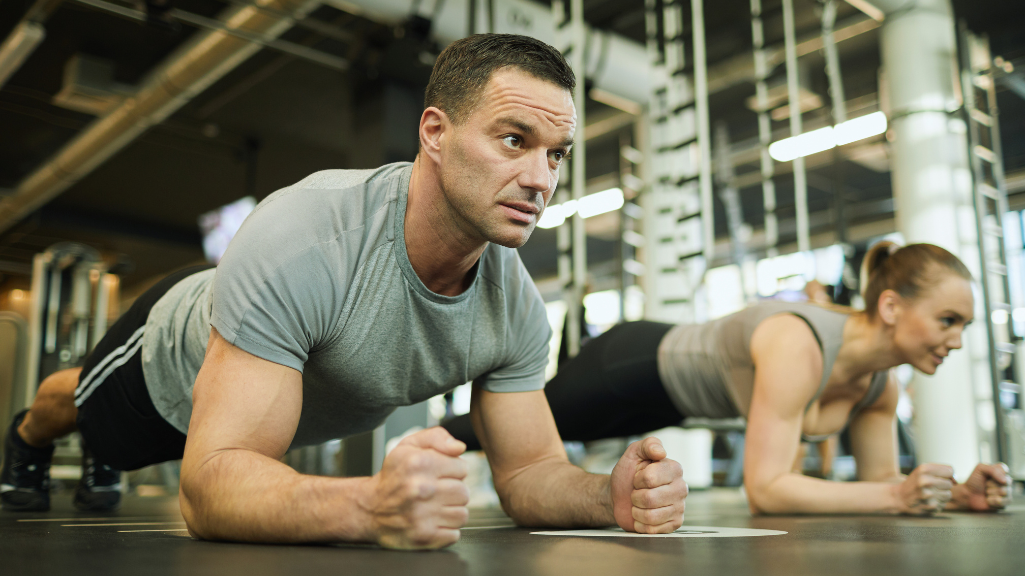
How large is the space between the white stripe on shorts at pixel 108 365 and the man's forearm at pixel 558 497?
0.82 m

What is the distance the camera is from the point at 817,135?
6742 millimetres

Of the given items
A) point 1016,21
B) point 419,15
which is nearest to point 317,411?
point 419,15

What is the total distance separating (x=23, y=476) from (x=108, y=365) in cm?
67

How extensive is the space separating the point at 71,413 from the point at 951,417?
384 cm

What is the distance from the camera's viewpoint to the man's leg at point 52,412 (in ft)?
6.04

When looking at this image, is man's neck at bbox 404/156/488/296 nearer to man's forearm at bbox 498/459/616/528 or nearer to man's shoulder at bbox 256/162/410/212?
man's shoulder at bbox 256/162/410/212

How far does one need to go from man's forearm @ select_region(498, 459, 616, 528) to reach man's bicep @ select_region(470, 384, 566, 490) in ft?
0.08

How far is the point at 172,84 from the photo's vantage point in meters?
5.55

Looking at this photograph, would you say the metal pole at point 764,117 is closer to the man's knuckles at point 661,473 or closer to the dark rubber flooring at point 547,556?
the dark rubber flooring at point 547,556

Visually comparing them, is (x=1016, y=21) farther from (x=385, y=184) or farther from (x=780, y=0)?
(x=385, y=184)

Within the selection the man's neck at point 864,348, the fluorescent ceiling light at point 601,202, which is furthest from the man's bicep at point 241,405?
the fluorescent ceiling light at point 601,202

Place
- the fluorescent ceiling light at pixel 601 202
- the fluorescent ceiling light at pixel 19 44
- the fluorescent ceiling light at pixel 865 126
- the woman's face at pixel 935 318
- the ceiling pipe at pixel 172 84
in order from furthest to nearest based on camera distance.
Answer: the fluorescent ceiling light at pixel 601 202 < the fluorescent ceiling light at pixel 865 126 < the fluorescent ceiling light at pixel 19 44 < the ceiling pipe at pixel 172 84 < the woman's face at pixel 935 318

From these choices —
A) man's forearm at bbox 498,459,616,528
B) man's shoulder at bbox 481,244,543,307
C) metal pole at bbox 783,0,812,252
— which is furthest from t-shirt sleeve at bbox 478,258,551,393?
metal pole at bbox 783,0,812,252

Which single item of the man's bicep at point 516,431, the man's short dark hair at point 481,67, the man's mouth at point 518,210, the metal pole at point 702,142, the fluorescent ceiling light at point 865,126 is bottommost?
the man's bicep at point 516,431
